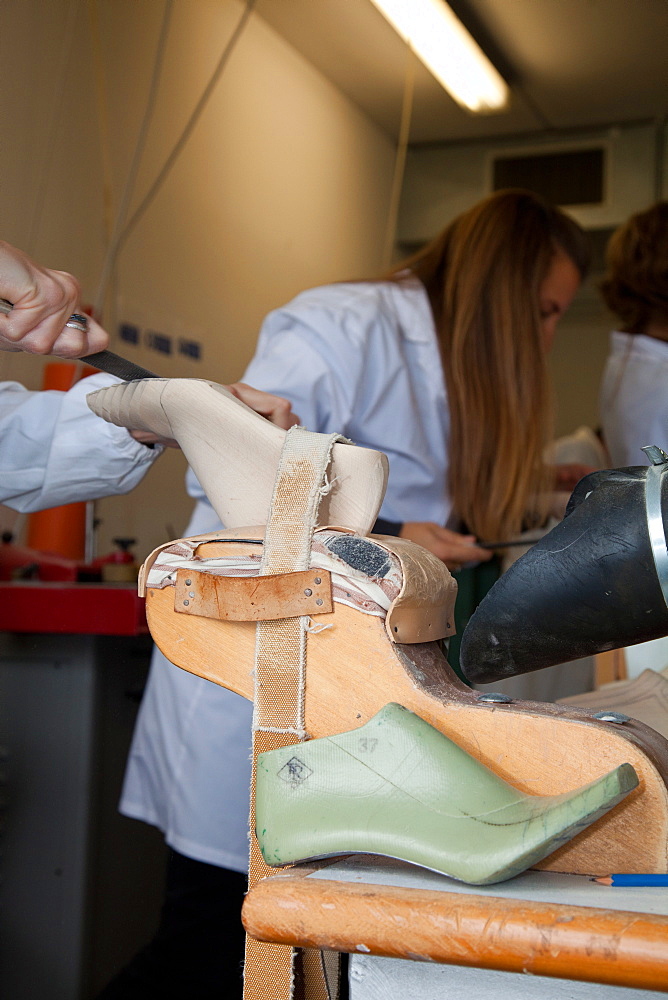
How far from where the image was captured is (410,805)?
0.41 meters

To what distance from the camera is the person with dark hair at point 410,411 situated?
1.00m

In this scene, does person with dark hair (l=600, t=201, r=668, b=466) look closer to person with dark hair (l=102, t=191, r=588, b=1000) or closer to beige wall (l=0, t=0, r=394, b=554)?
person with dark hair (l=102, t=191, r=588, b=1000)

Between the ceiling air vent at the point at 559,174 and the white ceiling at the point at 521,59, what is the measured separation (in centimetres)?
15

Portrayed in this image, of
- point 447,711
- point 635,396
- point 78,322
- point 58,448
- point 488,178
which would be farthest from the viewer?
point 488,178

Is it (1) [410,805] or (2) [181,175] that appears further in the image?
(2) [181,175]

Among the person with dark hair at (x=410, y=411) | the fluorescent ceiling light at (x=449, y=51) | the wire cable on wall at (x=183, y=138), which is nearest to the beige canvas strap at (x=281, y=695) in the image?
the person with dark hair at (x=410, y=411)

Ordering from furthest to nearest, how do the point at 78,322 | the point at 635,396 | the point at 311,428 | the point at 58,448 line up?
the point at 635,396
the point at 311,428
the point at 58,448
the point at 78,322

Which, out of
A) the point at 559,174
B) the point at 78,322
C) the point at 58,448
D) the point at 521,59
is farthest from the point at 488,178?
the point at 78,322

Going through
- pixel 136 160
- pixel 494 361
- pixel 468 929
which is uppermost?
pixel 136 160

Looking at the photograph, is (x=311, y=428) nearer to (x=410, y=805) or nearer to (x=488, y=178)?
(x=410, y=805)

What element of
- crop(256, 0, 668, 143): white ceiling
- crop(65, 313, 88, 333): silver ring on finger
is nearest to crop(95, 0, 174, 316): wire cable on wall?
crop(256, 0, 668, 143): white ceiling

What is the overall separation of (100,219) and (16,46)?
112 cm

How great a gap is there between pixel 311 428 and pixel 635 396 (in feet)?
2.48

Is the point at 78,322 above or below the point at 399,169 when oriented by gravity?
below
